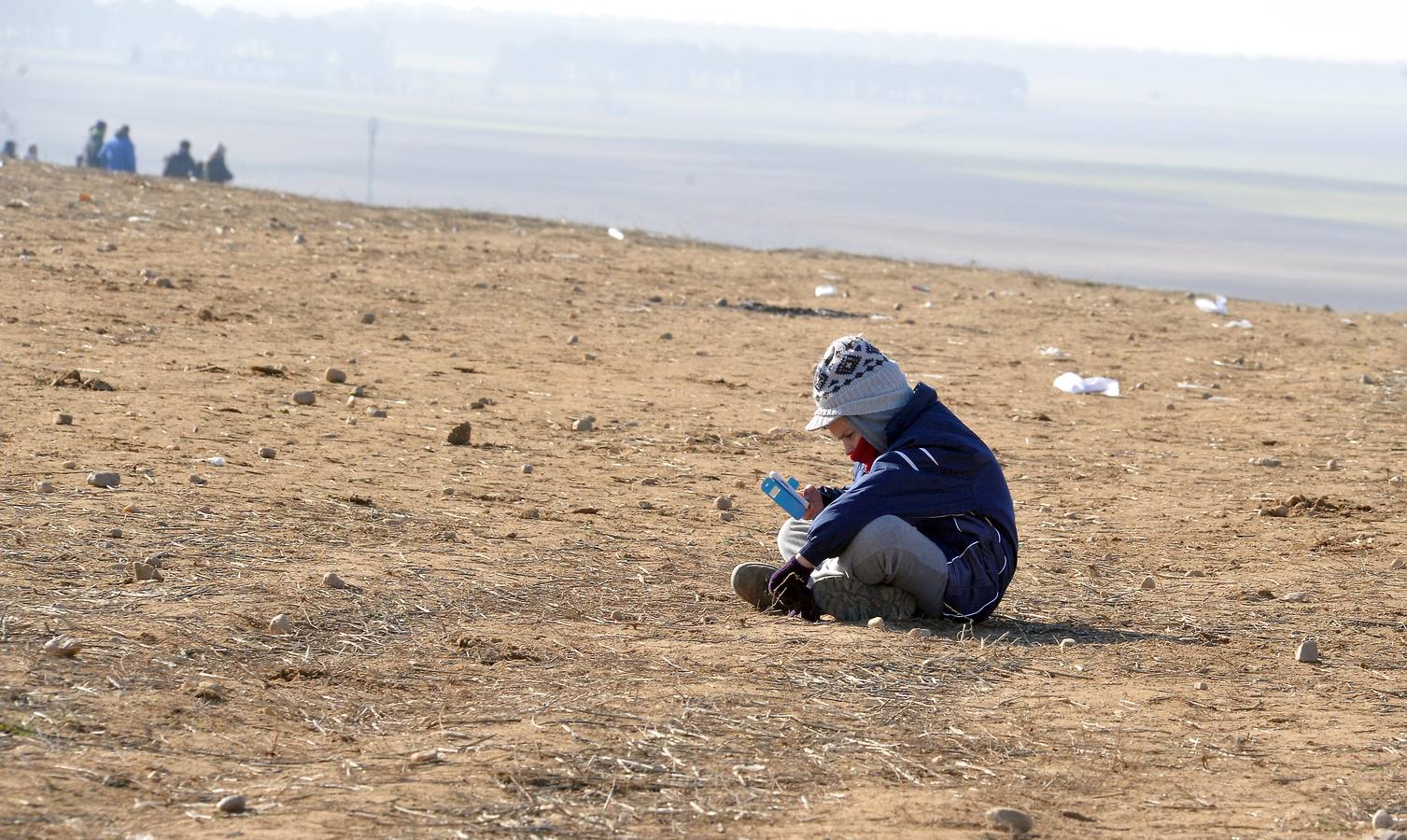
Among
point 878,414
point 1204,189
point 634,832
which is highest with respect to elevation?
point 1204,189

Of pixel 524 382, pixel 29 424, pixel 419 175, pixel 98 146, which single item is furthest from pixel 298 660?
pixel 419 175

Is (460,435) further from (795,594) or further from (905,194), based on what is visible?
(905,194)

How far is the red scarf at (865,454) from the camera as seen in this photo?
586 cm

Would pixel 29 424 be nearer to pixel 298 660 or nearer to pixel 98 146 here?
pixel 298 660

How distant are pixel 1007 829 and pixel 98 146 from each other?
93.3ft

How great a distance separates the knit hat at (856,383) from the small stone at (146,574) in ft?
7.37


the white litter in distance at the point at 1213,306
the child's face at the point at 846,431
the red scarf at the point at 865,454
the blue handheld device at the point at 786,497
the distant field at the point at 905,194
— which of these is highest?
the distant field at the point at 905,194

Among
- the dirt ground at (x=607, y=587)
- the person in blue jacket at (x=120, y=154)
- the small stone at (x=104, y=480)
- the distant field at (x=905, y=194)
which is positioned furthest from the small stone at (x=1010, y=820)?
the person in blue jacket at (x=120, y=154)

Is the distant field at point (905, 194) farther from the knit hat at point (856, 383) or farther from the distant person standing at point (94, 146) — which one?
the knit hat at point (856, 383)

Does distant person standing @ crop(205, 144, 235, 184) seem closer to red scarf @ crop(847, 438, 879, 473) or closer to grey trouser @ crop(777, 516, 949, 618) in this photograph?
red scarf @ crop(847, 438, 879, 473)

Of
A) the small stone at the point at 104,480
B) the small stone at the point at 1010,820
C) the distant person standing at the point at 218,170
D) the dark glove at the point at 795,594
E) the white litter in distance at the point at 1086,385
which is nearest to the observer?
the small stone at the point at 1010,820

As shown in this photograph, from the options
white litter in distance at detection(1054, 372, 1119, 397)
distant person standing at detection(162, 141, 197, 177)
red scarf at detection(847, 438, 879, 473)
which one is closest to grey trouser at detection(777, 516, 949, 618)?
red scarf at detection(847, 438, 879, 473)

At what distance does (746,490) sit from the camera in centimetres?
840

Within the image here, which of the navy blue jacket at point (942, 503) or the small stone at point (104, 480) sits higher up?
the navy blue jacket at point (942, 503)
